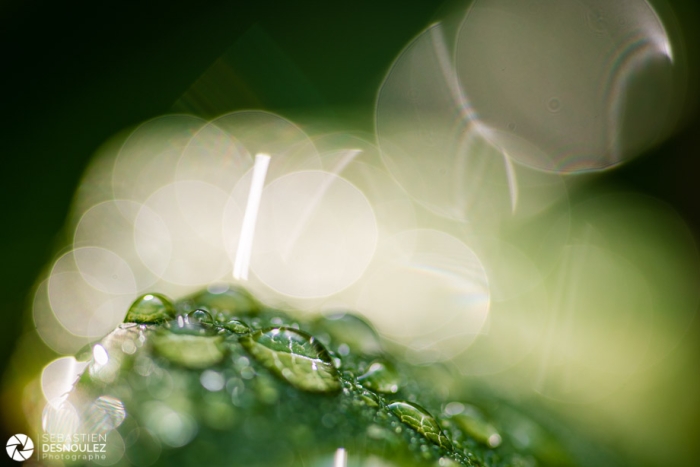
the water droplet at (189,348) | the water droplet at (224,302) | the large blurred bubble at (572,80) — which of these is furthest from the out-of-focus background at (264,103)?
the water droplet at (189,348)

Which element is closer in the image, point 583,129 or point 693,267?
point 693,267

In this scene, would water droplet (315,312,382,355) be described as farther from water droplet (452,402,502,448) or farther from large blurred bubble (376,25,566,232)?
large blurred bubble (376,25,566,232)

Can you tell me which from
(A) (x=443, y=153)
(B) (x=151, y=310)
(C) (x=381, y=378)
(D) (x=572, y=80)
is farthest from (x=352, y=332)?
(D) (x=572, y=80)

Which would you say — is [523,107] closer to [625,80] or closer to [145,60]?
[625,80]

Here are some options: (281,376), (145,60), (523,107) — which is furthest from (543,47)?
(281,376)

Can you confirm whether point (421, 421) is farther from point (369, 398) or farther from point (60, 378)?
point (60, 378)

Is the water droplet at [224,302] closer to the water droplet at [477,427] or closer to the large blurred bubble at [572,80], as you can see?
the water droplet at [477,427]
